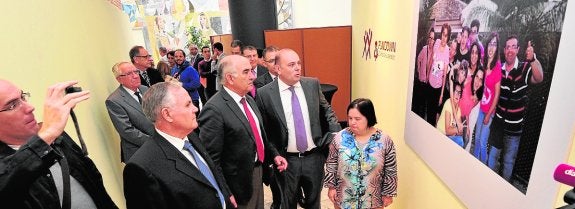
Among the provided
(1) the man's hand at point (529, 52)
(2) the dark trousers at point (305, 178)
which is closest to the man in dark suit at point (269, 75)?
(2) the dark trousers at point (305, 178)

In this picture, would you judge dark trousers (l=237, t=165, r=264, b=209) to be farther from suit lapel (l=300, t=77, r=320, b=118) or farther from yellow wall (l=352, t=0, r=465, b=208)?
yellow wall (l=352, t=0, r=465, b=208)

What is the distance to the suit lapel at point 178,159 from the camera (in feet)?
5.02

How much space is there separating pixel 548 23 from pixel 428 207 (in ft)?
Answer: 4.91

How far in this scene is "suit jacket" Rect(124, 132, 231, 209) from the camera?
140cm

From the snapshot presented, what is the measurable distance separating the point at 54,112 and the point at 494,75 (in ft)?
5.97

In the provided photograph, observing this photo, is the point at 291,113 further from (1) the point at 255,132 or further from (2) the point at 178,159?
(2) the point at 178,159

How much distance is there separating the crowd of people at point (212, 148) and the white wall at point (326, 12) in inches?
169

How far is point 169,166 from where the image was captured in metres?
1.50

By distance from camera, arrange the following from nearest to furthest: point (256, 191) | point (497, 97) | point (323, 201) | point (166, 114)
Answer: point (497, 97)
point (166, 114)
point (256, 191)
point (323, 201)

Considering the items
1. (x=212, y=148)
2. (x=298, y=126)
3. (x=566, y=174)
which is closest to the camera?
(x=566, y=174)

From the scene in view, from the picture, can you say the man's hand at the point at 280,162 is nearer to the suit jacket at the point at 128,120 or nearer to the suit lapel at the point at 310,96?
the suit lapel at the point at 310,96

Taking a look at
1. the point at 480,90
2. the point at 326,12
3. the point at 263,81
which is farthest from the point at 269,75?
the point at 326,12

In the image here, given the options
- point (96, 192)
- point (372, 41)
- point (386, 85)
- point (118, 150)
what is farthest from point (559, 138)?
point (118, 150)

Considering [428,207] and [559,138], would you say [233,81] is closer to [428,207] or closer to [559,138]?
[428,207]
